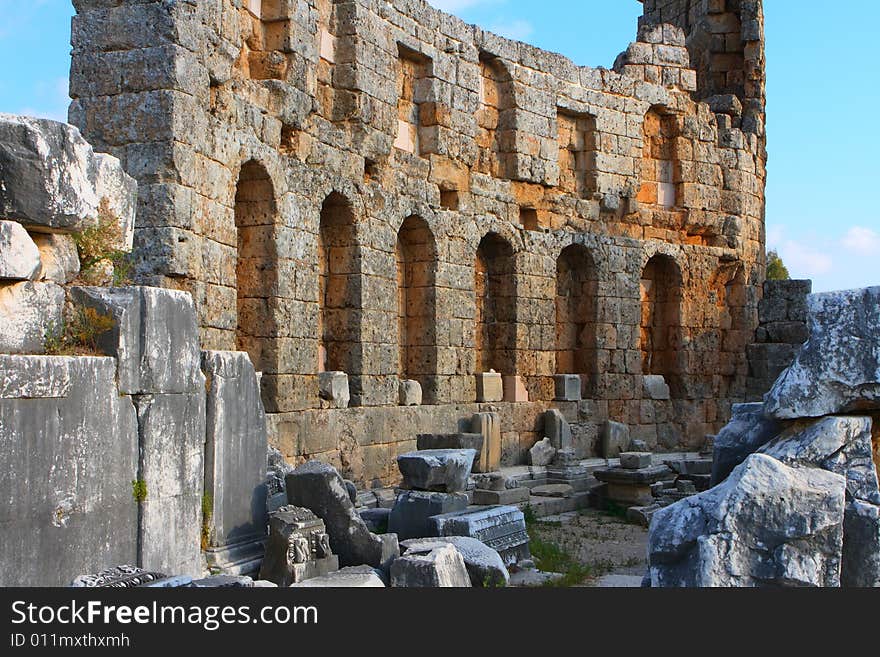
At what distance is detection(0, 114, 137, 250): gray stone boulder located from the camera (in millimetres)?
5473

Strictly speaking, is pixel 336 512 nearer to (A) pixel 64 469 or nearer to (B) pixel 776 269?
(A) pixel 64 469

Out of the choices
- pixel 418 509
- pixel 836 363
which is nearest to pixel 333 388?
pixel 418 509

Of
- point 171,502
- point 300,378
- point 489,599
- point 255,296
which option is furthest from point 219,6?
point 489,599

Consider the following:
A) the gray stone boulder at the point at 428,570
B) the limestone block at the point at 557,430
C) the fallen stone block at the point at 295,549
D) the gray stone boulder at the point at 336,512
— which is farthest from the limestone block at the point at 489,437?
the gray stone boulder at the point at 428,570

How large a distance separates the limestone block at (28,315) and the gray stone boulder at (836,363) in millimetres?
4095

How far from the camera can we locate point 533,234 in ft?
54.3

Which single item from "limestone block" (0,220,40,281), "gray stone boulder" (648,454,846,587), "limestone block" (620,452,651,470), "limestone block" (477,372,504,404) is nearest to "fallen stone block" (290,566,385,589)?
"gray stone boulder" (648,454,846,587)

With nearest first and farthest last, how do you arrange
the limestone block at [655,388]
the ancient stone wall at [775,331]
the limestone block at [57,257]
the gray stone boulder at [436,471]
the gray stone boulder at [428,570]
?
the limestone block at [57,257] → the gray stone boulder at [428,570] → the gray stone boulder at [436,471] → the limestone block at [655,388] → the ancient stone wall at [775,331]

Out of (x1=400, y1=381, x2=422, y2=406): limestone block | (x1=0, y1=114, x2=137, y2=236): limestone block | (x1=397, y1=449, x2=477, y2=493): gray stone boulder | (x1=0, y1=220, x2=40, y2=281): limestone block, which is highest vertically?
(x1=0, y1=114, x2=137, y2=236): limestone block

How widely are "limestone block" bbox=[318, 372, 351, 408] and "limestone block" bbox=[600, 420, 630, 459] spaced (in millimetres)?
5896

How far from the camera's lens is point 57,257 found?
5.85m

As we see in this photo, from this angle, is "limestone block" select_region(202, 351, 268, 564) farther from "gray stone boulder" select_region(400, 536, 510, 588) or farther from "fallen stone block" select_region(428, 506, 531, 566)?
"fallen stone block" select_region(428, 506, 531, 566)

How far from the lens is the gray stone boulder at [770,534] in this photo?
4691 mm

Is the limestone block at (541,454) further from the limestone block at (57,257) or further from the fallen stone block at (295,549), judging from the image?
the limestone block at (57,257)
